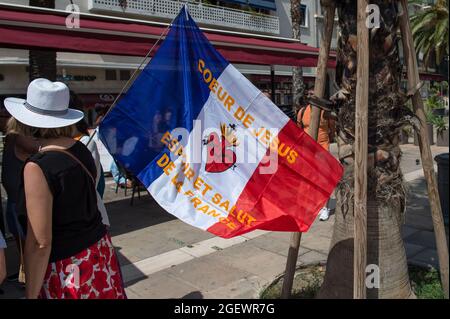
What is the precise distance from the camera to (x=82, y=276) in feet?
7.11

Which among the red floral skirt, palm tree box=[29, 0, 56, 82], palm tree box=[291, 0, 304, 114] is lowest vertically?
the red floral skirt

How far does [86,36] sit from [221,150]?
3.34 meters

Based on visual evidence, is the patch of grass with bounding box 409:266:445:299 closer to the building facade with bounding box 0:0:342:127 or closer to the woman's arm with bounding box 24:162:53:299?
the woman's arm with bounding box 24:162:53:299

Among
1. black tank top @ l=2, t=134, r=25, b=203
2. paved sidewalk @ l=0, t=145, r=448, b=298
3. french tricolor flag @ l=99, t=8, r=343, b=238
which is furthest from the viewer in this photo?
paved sidewalk @ l=0, t=145, r=448, b=298

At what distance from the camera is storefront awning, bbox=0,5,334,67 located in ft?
16.2

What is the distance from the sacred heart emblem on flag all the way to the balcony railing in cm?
1800

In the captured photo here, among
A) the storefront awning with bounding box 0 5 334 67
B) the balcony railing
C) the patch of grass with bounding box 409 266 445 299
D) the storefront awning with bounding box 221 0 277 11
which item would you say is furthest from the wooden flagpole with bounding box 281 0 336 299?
the storefront awning with bounding box 221 0 277 11

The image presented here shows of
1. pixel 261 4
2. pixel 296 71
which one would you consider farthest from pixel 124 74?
pixel 296 71

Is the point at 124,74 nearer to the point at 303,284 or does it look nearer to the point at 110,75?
the point at 110,75

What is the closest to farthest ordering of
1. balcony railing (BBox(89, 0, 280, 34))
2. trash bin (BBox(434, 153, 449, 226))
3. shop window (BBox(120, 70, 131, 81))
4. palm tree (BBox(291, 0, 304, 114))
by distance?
trash bin (BBox(434, 153, 449, 226)) → palm tree (BBox(291, 0, 304, 114)) → balcony railing (BBox(89, 0, 280, 34)) → shop window (BBox(120, 70, 131, 81))

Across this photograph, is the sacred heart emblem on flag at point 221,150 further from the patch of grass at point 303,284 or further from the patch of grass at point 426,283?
the patch of grass at point 426,283

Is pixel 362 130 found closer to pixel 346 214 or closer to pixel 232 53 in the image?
pixel 346 214

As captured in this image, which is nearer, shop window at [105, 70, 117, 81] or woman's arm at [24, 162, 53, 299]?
woman's arm at [24, 162, 53, 299]
